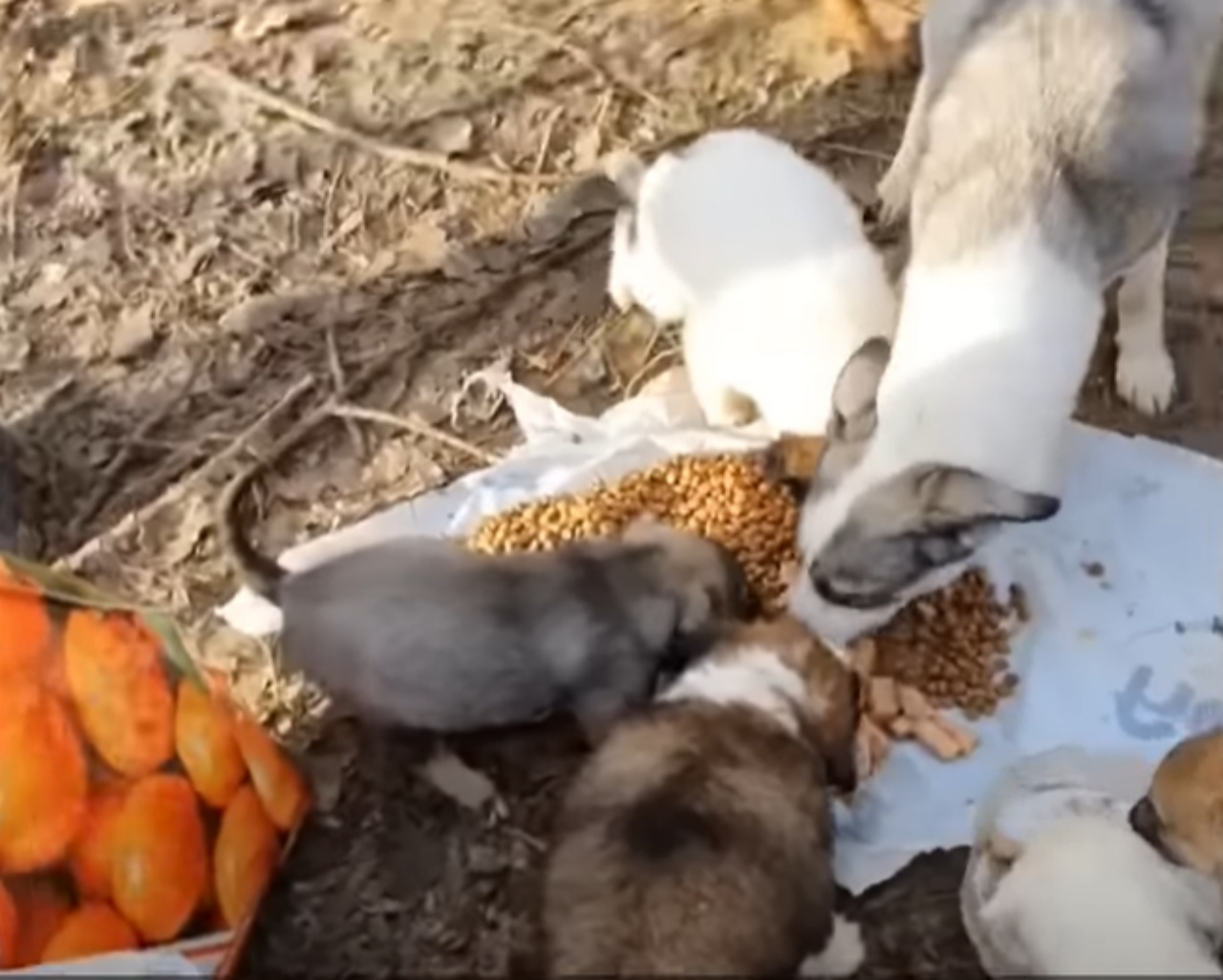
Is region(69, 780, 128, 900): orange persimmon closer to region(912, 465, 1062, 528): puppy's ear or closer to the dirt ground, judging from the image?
the dirt ground

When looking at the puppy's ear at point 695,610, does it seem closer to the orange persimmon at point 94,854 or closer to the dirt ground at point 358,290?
the dirt ground at point 358,290

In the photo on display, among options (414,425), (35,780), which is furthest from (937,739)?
(35,780)

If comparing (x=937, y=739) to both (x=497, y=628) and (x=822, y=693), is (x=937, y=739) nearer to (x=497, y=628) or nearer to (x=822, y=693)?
(x=822, y=693)

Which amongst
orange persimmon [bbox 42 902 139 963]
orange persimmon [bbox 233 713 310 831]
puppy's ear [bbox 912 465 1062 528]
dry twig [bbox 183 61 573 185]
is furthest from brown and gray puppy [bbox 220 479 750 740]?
dry twig [bbox 183 61 573 185]

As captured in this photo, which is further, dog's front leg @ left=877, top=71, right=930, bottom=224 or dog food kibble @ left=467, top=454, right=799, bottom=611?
dog's front leg @ left=877, top=71, right=930, bottom=224

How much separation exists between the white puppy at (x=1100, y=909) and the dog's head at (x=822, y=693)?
0.27m

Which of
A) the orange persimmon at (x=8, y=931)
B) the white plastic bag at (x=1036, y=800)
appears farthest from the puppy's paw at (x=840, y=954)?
the orange persimmon at (x=8, y=931)

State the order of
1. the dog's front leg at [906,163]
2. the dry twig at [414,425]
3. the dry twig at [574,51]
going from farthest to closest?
the dry twig at [574,51] → the dry twig at [414,425] → the dog's front leg at [906,163]

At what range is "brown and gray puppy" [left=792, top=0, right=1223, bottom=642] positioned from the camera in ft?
10.0

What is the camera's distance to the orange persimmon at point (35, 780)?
292 centimetres

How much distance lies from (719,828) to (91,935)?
33.8 inches

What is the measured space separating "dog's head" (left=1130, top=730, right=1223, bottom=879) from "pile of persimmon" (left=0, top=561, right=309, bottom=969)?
127cm

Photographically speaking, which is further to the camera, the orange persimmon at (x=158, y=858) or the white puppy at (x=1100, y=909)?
the orange persimmon at (x=158, y=858)

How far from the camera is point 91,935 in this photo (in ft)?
9.59
